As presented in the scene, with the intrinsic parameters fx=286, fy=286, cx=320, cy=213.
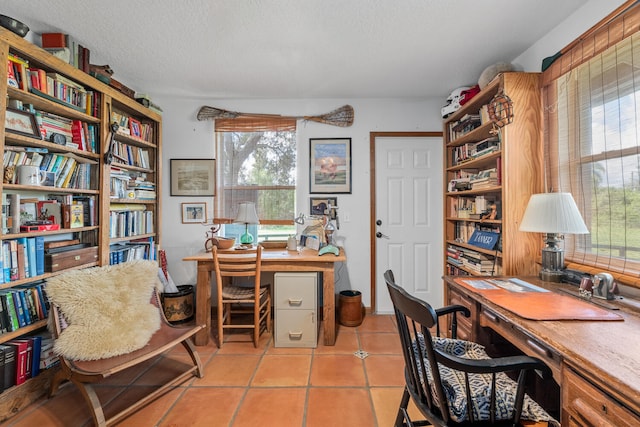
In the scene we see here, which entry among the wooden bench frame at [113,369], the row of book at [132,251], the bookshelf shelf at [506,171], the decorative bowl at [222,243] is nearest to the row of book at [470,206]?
the bookshelf shelf at [506,171]

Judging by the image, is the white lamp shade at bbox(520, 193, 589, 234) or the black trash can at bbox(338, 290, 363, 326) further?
the black trash can at bbox(338, 290, 363, 326)

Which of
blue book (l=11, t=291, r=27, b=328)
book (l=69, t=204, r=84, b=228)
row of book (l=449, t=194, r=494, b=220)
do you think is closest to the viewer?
blue book (l=11, t=291, r=27, b=328)

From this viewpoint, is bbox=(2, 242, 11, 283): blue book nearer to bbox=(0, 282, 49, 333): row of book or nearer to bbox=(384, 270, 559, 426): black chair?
bbox=(0, 282, 49, 333): row of book

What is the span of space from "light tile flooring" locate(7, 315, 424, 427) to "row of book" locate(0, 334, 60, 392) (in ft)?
0.64

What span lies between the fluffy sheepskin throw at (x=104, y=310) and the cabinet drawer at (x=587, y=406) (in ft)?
6.80

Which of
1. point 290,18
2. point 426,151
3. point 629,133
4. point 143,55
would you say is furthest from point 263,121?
point 629,133

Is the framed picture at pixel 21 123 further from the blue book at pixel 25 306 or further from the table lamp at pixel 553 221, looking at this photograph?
the table lamp at pixel 553 221

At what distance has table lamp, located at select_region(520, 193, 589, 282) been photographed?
1.52 meters

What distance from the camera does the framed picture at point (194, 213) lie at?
10.5 feet

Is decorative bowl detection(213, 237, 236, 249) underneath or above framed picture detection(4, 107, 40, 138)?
underneath

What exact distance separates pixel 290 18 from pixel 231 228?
7.13ft

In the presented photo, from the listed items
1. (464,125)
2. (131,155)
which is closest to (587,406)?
(464,125)

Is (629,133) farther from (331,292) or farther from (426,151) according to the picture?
(331,292)

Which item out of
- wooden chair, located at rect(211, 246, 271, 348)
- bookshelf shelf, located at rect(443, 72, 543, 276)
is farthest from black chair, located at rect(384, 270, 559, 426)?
wooden chair, located at rect(211, 246, 271, 348)
